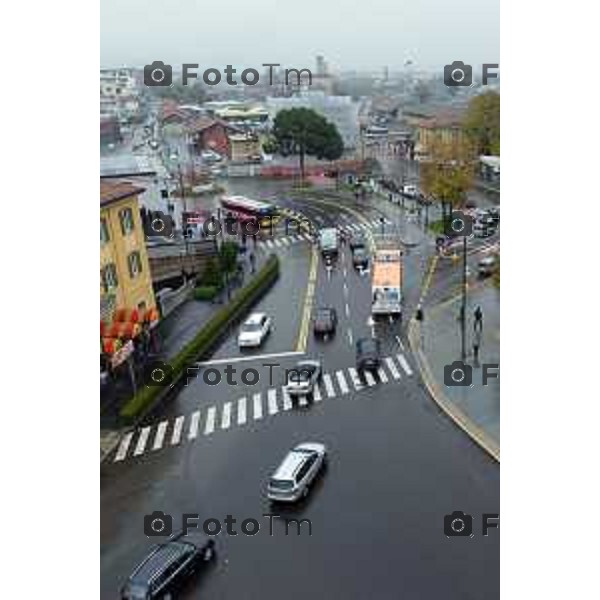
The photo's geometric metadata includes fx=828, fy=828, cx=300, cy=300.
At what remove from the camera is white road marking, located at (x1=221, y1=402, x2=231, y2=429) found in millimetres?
27438

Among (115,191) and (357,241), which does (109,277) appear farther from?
(357,241)

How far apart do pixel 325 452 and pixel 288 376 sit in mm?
6110

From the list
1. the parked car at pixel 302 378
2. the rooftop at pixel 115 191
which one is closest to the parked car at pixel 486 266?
the parked car at pixel 302 378

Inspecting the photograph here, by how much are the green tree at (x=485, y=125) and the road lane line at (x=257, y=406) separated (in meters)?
39.4

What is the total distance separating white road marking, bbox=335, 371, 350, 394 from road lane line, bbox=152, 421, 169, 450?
6443 mm

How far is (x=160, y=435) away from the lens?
27.2m

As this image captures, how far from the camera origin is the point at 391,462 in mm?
24109

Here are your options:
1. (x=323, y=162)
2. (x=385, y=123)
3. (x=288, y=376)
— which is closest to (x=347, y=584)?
(x=288, y=376)

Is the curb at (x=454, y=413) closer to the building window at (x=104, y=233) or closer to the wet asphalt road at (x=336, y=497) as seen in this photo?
the wet asphalt road at (x=336, y=497)

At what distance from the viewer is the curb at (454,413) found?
80.1 ft

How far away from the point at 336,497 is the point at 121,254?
17.3 meters

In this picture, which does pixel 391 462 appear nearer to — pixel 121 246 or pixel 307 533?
pixel 307 533

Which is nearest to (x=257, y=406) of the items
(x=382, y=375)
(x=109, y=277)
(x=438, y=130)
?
(x=382, y=375)

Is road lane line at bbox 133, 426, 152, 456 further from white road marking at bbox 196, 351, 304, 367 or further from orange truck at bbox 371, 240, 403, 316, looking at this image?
orange truck at bbox 371, 240, 403, 316
